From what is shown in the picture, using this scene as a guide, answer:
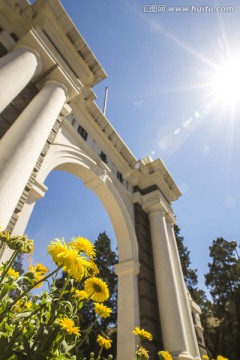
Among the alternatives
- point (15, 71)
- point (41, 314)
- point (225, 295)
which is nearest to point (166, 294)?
point (41, 314)

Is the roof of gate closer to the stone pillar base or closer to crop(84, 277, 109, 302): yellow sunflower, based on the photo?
crop(84, 277, 109, 302): yellow sunflower

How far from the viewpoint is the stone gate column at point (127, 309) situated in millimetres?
5211

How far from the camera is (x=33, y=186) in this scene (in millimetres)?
4430

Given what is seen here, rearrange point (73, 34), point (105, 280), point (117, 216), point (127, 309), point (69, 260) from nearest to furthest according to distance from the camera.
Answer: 1. point (69, 260)
2. point (73, 34)
3. point (127, 309)
4. point (117, 216)
5. point (105, 280)

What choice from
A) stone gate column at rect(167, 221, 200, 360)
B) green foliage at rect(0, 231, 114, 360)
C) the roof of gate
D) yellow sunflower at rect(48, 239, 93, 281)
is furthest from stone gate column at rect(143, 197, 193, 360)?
yellow sunflower at rect(48, 239, 93, 281)

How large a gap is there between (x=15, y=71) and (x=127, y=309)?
5.92m

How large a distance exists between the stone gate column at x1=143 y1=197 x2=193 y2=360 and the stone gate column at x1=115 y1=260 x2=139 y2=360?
76 centimetres

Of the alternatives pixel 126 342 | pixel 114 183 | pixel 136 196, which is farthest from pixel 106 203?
pixel 126 342

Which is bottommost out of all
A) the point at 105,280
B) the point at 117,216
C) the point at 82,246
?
the point at 82,246

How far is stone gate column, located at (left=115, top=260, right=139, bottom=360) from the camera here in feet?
17.1

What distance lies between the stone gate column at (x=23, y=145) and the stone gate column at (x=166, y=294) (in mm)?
5179

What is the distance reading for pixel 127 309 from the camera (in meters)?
5.92

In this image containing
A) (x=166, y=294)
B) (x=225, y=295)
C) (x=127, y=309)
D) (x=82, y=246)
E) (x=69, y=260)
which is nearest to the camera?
(x=69, y=260)

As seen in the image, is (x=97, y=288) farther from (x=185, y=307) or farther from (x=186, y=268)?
(x=186, y=268)
